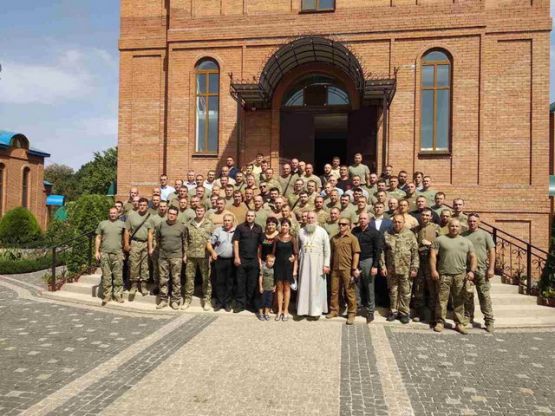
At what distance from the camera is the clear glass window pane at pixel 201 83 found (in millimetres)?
13258

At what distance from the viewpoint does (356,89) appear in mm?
12500

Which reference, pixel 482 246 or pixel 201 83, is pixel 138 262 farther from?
pixel 201 83

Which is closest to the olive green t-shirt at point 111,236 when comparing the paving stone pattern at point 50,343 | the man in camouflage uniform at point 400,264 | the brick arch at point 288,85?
the paving stone pattern at point 50,343

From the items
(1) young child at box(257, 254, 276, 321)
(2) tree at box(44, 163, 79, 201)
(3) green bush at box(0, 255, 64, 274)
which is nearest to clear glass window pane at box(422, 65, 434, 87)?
(1) young child at box(257, 254, 276, 321)

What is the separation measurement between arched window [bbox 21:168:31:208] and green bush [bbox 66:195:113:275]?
21278mm

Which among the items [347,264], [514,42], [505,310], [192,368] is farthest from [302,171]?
[514,42]

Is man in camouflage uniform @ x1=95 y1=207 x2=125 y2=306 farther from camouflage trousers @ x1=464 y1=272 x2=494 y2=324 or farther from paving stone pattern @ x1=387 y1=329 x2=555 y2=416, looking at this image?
camouflage trousers @ x1=464 y1=272 x2=494 y2=324

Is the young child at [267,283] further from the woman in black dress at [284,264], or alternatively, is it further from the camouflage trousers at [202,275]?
the camouflage trousers at [202,275]

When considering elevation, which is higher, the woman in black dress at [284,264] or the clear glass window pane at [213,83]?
the clear glass window pane at [213,83]

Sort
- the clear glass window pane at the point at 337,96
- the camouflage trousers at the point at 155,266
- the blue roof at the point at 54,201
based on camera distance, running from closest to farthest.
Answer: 1. the camouflage trousers at the point at 155,266
2. the clear glass window pane at the point at 337,96
3. the blue roof at the point at 54,201

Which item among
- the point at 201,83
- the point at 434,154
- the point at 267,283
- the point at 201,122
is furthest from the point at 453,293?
the point at 201,83

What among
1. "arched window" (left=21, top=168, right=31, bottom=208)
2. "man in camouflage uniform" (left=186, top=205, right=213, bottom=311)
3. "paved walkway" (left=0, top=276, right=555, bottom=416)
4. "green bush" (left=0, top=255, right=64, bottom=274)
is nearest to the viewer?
"paved walkway" (left=0, top=276, right=555, bottom=416)

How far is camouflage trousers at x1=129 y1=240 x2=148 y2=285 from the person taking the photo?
325 inches

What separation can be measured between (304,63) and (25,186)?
25.0 meters
